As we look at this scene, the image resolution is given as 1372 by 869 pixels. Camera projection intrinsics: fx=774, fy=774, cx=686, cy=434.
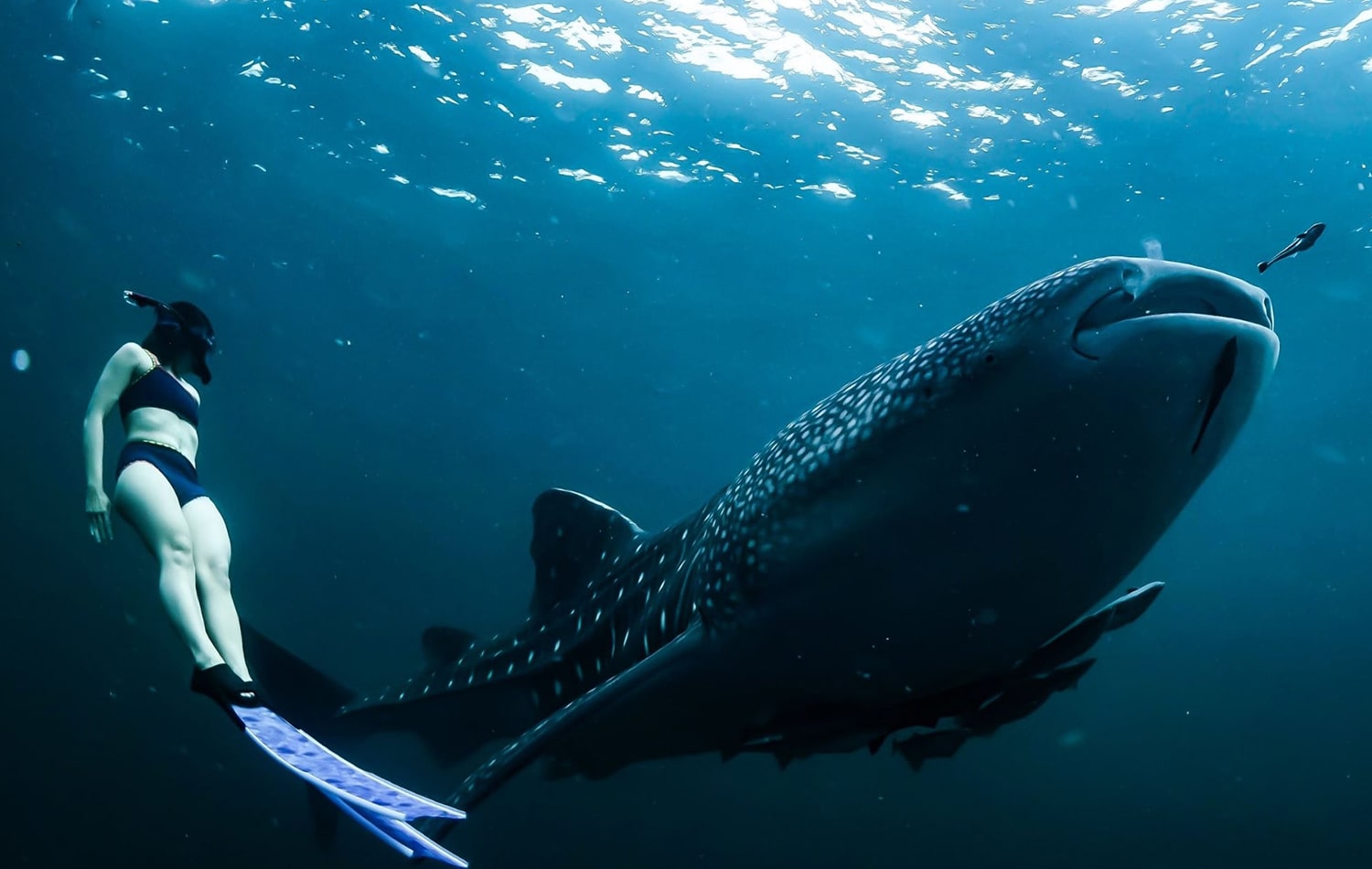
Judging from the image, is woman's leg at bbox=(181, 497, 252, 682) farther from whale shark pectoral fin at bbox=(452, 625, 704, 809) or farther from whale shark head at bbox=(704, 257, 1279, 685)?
whale shark head at bbox=(704, 257, 1279, 685)

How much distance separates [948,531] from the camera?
8.54ft

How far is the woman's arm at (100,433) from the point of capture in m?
4.48

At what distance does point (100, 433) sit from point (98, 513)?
47cm

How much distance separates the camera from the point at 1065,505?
7.99ft

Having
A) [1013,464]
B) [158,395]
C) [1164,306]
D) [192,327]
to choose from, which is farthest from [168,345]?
[1164,306]

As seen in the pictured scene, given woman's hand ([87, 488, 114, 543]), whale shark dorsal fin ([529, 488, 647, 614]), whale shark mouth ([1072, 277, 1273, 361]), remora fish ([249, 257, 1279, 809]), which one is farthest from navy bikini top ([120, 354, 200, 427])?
whale shark mouth ([1072, 277, 1273, 361])

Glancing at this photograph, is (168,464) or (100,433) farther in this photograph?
(100,433)

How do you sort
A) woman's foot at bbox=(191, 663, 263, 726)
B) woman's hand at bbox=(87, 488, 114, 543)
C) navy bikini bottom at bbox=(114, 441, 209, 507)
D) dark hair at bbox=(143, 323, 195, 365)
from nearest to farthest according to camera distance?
woman's foot at bbox=(191, 663, 263, 726) → navy bikini bottom at bbox=(114, 441, 209, 507) → woman's hand at bbox=(87, 488, 114, 543) → dark hair at bbox=(143, 323, 195, 365)

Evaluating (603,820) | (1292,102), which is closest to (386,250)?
(603,820)

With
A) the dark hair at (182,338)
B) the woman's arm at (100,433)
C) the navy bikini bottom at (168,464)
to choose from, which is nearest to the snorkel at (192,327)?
the dark hair at (182,338)

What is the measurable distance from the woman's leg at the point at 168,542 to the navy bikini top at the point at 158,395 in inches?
23.0

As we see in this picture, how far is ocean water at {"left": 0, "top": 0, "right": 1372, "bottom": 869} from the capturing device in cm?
1339

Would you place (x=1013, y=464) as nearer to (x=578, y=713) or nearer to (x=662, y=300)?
(x=578, y=713)

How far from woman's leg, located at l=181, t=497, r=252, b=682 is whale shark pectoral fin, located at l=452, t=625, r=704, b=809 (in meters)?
1.18
